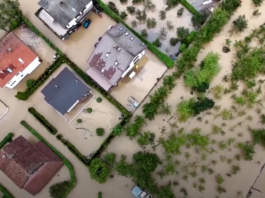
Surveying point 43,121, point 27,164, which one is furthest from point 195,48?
point 27,164

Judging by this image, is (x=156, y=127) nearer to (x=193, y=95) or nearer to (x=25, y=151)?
(x=193, y=95)

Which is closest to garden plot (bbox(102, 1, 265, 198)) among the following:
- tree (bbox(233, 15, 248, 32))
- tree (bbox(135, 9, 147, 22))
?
tree (bbox(233, 15, 248, 32))

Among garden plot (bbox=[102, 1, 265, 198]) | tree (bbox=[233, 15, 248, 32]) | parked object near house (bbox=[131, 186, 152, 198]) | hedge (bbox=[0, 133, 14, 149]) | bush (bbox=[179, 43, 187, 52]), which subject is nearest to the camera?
parked object near house (bbox=[131, 186, 152, 198])

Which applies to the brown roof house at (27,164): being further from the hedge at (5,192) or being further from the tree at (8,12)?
the tree at (8,12)

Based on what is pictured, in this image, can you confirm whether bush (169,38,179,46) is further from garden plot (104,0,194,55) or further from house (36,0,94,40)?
house (36,0,94,40)

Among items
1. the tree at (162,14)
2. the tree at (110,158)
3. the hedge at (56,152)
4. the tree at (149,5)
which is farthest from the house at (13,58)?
the tree at (162,14)

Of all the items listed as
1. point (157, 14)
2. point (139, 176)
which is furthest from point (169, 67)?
point (139, 176)

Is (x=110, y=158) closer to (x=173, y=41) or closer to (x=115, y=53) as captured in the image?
(x=115, y=53)
